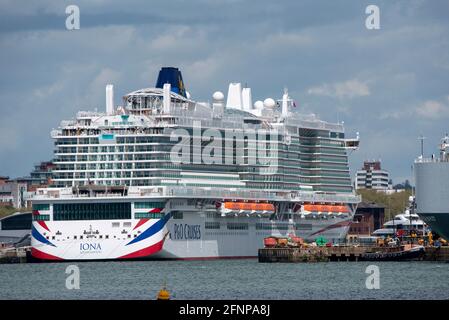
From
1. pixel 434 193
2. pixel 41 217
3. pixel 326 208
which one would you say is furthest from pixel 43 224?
pixel 326 208

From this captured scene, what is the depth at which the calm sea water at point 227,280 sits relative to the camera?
68.1 metres

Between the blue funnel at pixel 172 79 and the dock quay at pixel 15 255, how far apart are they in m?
19.1

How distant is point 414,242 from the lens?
125 metres

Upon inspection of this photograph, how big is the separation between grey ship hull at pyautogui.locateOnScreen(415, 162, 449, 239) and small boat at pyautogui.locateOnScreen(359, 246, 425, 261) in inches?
278

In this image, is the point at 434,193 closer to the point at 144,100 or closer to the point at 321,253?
the point at 321,253

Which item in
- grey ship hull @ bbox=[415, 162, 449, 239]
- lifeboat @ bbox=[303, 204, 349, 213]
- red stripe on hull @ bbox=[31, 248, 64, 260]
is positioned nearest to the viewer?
grey ship hull @ bbox=[415, 162, 449, 239]

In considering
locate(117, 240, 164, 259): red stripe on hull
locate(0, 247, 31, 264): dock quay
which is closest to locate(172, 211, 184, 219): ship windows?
locate(117, 240, 164, 259): red stripe on hull

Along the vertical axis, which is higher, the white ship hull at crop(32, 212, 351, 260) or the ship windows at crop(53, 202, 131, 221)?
the ship windows at crop(53, 202, 131, 221)

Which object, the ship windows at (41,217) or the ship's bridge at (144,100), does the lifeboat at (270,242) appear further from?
the ship windows at (41,217)

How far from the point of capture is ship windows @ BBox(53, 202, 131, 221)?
4316 inches

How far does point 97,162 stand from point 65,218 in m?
7.48

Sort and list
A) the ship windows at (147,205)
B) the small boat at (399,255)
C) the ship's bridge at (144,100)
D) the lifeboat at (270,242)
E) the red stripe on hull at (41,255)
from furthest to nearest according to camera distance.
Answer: the ship's bridge at (144,100), the lifeboat at (270,242), the small boat at (399,255), the ship windows at (147,205), the red stripe on hull at (41,255)

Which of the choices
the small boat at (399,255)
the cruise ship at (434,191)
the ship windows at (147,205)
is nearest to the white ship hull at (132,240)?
the ship windows at (147,205)

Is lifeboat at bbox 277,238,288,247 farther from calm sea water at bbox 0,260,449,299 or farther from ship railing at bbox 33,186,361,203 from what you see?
calm sea water at bbox 0,260,449,299
